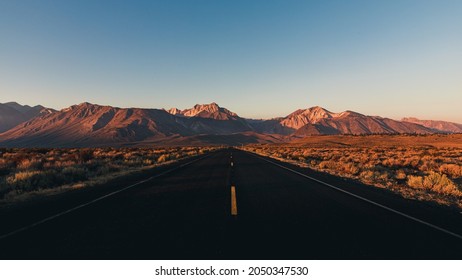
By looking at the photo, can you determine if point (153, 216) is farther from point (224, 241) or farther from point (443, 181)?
point (443, 181)

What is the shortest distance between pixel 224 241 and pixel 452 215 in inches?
242

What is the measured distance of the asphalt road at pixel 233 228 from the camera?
444cm

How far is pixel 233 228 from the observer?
18.3 ft

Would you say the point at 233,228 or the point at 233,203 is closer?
the point at 233,228

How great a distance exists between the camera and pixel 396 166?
22.2m

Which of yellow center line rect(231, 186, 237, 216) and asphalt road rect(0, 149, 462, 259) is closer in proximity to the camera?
asphalt road rect(0, 149, 462, 259)

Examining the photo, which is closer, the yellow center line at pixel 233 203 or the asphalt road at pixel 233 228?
the asphalt road at pixel 233 228

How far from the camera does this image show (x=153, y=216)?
666 centimetres

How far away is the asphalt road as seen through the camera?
4.44 metres

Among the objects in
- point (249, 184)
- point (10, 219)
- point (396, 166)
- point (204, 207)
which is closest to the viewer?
point (10, 219)
